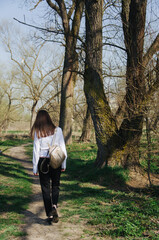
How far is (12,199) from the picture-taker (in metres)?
6.62

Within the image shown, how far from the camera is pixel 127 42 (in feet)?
28.8

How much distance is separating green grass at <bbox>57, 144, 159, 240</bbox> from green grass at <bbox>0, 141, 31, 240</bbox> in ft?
3.17

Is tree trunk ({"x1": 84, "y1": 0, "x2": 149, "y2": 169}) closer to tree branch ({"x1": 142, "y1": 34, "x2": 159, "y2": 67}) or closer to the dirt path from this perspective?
tree branch ({"x1": 142, "y1": 34, "x2": 159, "y2": 67})

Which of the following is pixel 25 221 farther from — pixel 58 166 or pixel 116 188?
pixel 116 188

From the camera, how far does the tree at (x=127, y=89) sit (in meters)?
8.25

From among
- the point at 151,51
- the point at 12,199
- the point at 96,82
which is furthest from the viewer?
the point at 96,82

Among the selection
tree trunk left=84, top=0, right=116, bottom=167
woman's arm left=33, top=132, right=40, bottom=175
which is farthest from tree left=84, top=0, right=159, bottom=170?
woman's arm left=33, top=132, right=40, bottom=175

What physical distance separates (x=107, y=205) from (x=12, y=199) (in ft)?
7.63

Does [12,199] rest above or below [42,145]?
below

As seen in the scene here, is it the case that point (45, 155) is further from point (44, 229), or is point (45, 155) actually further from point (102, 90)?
point (102, 90)

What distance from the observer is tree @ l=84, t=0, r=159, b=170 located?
825cm

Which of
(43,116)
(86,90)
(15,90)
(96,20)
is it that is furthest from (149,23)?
(15,90)

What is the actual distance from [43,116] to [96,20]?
5.67m

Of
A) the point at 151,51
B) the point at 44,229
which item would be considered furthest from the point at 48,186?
the point at 151,51
